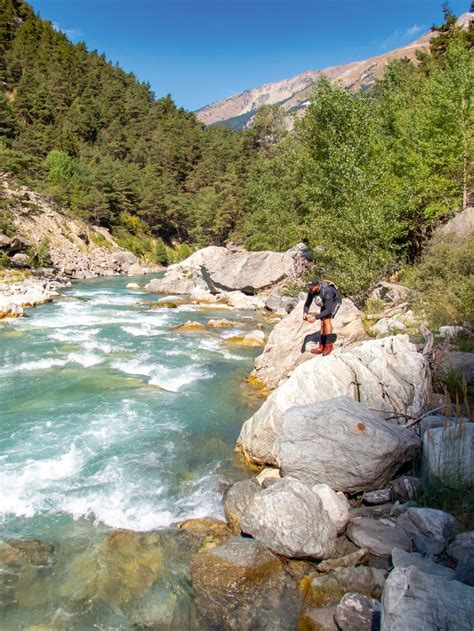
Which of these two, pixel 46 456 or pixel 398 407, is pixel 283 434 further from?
pixel 46 456

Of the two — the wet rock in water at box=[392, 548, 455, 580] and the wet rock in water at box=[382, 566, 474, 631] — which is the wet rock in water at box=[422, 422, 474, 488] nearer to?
the wet rock in water at box=[392, 548, 455, 580]

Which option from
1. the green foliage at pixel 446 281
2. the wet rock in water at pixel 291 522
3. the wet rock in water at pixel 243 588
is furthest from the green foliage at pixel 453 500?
the green foliage at pixel 446 281

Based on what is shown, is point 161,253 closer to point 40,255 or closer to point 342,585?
point 40,255

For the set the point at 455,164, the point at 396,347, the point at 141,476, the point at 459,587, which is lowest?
the point at 141,476

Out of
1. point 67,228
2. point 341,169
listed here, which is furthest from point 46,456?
point 67,228

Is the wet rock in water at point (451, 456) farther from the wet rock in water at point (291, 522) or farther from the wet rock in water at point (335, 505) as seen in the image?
the wet rock in water at point (291, 522)

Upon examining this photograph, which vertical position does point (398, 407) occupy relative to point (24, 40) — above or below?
below

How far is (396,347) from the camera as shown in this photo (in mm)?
10344

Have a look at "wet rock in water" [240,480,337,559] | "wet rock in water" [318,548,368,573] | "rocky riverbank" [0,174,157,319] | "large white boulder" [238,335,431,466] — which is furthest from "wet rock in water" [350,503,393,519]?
"rocky riverbank" [0,174,157,319]

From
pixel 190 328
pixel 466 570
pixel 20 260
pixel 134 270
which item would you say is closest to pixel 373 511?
pixel 466 570

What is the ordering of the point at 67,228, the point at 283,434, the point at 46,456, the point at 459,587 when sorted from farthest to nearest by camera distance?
the point at 67,228 → the point at 46,456 → the point at 283,434 → the point at 459,587

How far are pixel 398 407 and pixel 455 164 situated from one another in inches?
682

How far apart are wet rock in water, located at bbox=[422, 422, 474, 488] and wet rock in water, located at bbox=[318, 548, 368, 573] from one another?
1626mm

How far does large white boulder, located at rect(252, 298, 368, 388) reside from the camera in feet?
46.7
